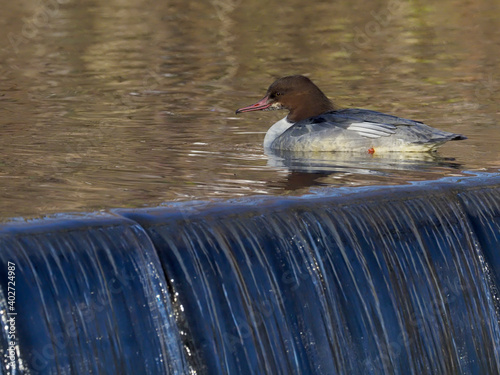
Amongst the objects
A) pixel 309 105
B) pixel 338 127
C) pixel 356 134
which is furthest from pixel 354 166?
pixel 309 105

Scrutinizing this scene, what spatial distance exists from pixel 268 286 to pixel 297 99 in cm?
458

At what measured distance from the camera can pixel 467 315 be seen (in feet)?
21.7

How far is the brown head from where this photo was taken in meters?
10.2

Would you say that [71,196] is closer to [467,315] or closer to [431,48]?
[467,315]

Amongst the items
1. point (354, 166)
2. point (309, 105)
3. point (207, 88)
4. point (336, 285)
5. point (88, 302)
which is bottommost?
point (336, 285)

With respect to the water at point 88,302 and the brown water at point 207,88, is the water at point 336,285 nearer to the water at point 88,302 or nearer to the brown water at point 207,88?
the water at point 88,302

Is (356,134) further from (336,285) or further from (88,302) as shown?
(88,302)

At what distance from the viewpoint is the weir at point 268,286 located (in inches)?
208

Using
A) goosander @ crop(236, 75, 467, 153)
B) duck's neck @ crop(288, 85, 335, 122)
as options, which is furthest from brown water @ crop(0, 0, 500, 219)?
duck's neck @ crop(288, 85, 335, 122)

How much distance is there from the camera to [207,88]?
12.5 m

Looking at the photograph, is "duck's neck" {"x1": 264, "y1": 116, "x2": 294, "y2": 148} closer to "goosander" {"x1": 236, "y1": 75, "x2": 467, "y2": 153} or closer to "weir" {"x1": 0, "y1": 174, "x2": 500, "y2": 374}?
"goosander" {"x1": 236, "y1": 75, "x2": 467, "y2": 153}

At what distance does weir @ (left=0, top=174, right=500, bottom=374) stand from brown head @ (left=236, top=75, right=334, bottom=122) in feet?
10.4

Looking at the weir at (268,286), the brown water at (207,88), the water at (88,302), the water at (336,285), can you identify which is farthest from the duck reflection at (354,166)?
the water at (88,302)

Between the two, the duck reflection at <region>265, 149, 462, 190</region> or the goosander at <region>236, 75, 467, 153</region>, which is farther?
the goosander at <region>236, 75, 467, 153</region>
